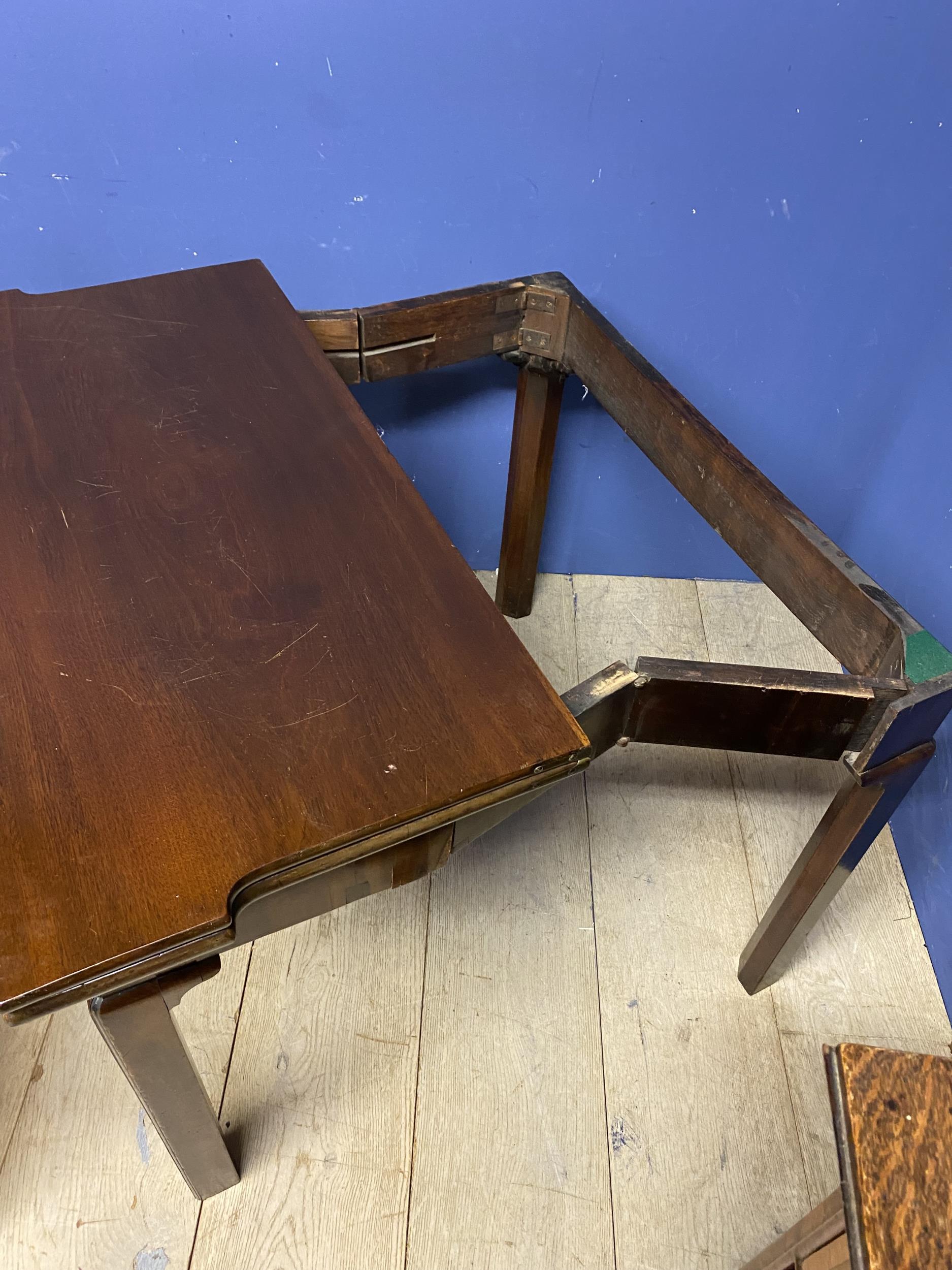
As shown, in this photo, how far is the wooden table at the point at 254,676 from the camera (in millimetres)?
600

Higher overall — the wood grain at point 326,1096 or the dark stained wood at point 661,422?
the dark stained wood at point 661,422

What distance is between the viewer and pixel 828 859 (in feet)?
3.32

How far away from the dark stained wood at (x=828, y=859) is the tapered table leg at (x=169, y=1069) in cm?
66

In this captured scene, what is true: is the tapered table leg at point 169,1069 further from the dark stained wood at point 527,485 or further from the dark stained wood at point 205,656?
the dark stained wood at point 527,485

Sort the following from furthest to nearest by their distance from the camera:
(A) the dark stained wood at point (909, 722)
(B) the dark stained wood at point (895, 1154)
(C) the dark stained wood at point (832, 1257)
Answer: (A) the dark stained wood at point (909, 722) < (C) the dark stained wood at point (832, 1257) < (B) the dark stained wood at point (895, 1154)

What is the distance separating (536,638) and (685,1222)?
965 mm

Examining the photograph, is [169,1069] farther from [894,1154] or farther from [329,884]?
[894,1154]

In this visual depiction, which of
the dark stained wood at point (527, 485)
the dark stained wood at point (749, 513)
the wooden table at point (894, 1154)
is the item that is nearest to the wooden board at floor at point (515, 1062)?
the dark stained wood at point (527, 485)

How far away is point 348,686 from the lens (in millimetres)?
701

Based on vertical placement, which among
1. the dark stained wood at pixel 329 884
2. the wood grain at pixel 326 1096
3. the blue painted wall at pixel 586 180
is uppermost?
the blue painted wall at pixel 586 180

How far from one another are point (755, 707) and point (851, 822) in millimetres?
229

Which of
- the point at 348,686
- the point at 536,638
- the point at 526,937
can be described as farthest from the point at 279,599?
the point at 536,638

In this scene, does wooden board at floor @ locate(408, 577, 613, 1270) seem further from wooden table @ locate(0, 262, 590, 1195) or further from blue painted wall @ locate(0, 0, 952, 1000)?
blue painted wall @ locate(0, 0, 952, 1000)

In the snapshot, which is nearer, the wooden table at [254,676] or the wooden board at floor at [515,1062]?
the wooden table at [254,676]
